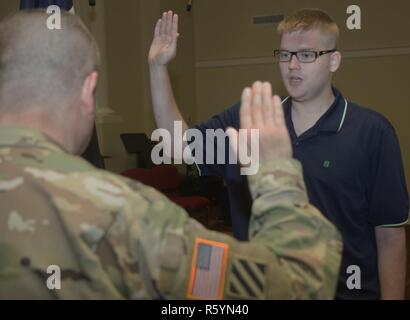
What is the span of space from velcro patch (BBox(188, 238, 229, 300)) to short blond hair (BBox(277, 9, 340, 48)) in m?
1.15

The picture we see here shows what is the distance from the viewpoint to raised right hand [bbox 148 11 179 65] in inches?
72.4

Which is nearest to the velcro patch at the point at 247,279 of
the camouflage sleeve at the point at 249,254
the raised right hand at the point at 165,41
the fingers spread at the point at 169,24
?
the camouflage sleeve at the point at 249,254

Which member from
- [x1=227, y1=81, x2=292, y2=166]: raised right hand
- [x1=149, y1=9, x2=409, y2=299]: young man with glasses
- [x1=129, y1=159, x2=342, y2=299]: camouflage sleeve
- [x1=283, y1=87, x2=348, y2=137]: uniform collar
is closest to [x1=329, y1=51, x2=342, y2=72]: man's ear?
[x1=149, y1=9, x2=409, y2=299]: young man with glasses

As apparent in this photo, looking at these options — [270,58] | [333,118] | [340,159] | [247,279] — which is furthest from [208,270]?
[270,58]

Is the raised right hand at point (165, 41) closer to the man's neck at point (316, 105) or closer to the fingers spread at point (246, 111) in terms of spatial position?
the man's neck at point (316, 105)

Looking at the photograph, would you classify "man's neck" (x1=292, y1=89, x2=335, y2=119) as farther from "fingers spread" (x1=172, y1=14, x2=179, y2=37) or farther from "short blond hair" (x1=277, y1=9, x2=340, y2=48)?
"fingers spread" (x1=172, y1=14, x2=179, y2=37)

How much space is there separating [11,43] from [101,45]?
5110 millimetres

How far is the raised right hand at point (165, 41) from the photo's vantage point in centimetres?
184

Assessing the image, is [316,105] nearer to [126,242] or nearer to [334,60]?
[334,60]

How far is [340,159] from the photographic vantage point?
1.70 meters

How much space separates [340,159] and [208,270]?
961 mm

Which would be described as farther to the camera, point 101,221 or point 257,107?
point 257,107

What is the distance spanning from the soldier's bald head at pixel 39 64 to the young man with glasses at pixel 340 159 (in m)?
0.81
